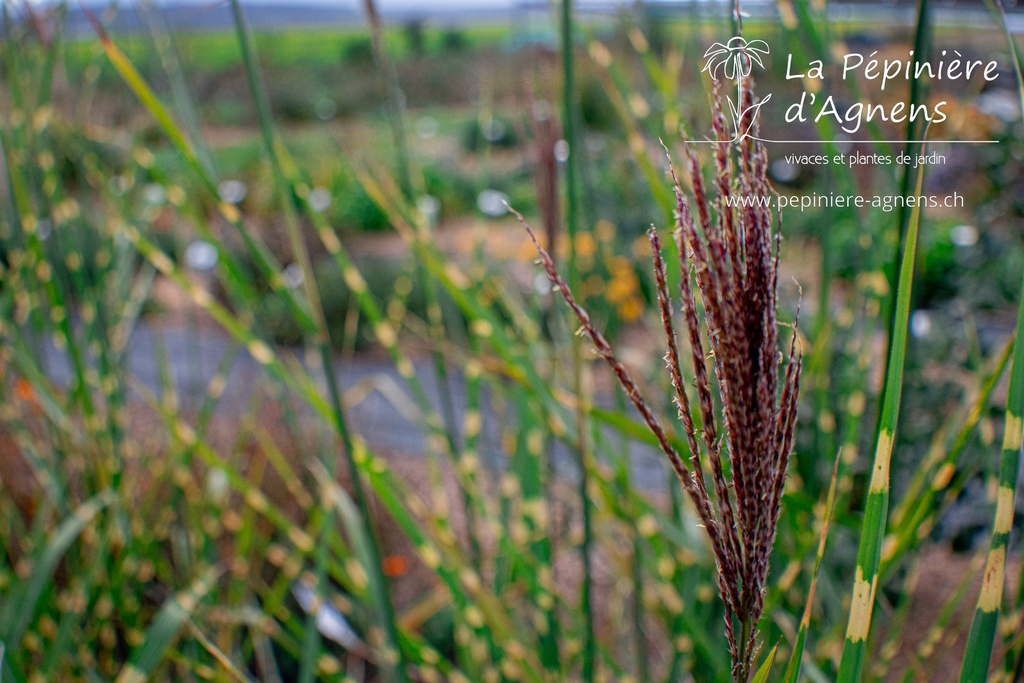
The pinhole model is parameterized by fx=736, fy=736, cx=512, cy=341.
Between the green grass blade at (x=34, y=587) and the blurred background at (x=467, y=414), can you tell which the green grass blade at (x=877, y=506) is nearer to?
the blurred background at (x=467, y=414)

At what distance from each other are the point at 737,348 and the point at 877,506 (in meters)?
0.12

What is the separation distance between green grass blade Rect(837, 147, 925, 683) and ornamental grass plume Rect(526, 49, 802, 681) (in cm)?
5

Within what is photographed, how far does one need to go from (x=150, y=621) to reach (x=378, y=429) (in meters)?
1.70

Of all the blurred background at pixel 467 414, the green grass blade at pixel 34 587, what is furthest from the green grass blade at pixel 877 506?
the green grass blade at pixel 34 587

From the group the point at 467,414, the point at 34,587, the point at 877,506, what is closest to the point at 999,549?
the point at 877,506

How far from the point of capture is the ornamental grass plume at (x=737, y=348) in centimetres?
27

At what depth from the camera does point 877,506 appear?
0.32m

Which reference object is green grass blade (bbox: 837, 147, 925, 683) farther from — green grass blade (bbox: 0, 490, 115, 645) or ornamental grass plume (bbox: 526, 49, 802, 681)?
green grass blade (bbox: 0, 490, 115, 645)

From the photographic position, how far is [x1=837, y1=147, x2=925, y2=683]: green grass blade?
1.05 ft

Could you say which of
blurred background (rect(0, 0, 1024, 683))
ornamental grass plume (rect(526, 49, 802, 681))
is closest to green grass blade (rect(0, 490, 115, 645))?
blurred background (rect(0, 0, 1024, 683))

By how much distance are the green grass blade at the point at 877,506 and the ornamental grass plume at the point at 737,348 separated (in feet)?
0.18

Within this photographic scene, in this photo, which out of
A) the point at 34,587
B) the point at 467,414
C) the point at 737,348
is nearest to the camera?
the point at 737,348

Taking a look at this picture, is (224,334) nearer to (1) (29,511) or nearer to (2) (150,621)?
(1) (29,511)

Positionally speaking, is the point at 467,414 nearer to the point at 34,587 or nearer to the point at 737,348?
the point at 34,587
